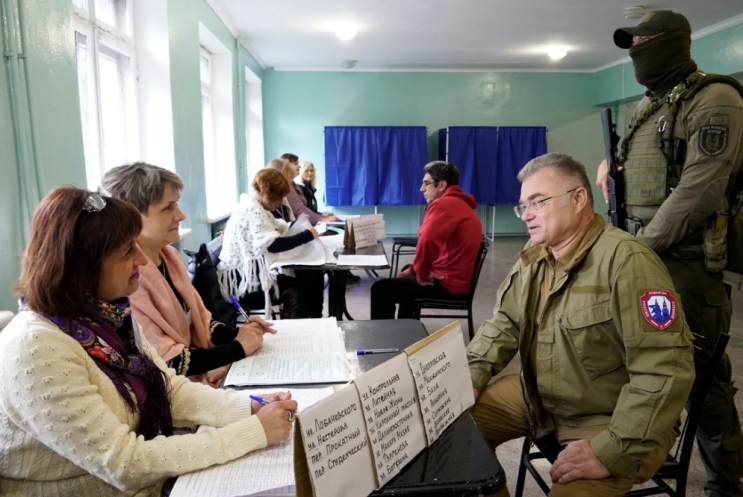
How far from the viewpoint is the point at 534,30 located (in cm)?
589

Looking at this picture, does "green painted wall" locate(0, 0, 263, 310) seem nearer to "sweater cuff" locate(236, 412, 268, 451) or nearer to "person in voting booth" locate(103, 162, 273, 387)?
"person in voting booth" locate(103, 162, 273, 387)

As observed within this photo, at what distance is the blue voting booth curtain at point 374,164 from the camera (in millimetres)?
8102

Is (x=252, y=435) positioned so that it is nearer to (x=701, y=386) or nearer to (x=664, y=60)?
(x=701, y=386)

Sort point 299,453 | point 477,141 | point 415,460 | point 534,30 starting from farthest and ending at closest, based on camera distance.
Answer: point 477,141 < point 534,30 < point 415,460 < point 299,453

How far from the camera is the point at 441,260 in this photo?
3.29m

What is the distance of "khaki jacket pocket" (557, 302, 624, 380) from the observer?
53.2 inches

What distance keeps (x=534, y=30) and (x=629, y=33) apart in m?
4.21

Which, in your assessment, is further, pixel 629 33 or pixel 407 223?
pixel 407 223

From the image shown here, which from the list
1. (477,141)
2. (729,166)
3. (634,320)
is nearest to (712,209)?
(729,166)

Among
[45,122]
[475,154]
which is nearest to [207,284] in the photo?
[45,122]

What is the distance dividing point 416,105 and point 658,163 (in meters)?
6.68

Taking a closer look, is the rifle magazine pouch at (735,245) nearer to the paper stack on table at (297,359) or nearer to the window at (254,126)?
the paper stack on table at (297,359)

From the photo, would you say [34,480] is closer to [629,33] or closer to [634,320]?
[634,320]

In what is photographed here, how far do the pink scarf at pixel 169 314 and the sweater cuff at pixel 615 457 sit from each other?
3.27ft
